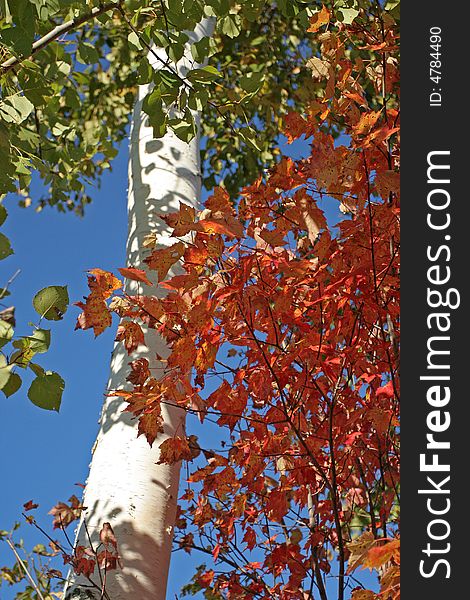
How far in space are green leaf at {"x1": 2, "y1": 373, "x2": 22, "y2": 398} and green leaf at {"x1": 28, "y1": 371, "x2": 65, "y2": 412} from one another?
0.03 m

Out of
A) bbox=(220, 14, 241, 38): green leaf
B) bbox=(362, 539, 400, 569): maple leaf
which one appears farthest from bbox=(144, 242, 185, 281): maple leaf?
bbox=(220, 14, 241, 38): green leaf

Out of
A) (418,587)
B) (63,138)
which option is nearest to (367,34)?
(418,587)

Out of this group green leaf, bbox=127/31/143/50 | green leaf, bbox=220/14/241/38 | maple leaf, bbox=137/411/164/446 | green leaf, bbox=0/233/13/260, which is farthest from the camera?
green leaf, bbox=220/14/241/38

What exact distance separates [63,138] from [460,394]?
2.31 meters

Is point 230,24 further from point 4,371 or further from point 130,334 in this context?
point 4,371

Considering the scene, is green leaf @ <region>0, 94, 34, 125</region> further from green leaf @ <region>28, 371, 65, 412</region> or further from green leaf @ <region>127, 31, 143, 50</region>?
green leaf @ <region>28, 371, 65, 412</region>

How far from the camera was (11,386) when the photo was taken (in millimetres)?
1211

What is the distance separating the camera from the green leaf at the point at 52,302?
1.25 metres

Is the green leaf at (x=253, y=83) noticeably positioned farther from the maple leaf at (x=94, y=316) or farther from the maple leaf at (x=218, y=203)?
the maple leaf at (x=94, y=316)

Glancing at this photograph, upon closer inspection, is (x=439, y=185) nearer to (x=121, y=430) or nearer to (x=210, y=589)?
(x=121, y=430)

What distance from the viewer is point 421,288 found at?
53.6 inches

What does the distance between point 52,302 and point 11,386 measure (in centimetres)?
16

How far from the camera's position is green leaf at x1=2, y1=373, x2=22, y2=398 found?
1204 millimetres

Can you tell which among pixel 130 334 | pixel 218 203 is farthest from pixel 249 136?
pixel 130 334
